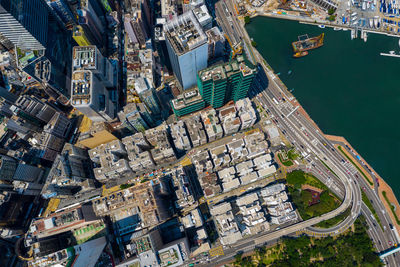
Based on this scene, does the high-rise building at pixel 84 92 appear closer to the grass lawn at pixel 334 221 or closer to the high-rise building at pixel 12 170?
the high-rise building at pixel 12 170

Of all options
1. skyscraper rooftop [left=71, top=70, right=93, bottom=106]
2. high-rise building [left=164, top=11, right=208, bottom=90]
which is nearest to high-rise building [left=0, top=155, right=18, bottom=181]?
skyscraper rooftop [left=71, top=70, right=93, bottom=106]

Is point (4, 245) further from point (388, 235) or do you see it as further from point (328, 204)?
point (388, 235)

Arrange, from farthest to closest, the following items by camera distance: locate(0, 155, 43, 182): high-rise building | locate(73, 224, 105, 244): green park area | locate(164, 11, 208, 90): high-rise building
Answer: locate(73, 224, 105, 244): green park area < locate(0, 155, 43, 182): high-rise building < locate(164, 11, 208, 90): high-rise building

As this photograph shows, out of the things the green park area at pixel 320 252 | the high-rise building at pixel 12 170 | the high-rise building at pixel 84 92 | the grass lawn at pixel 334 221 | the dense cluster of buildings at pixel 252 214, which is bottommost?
the green park area at pixel 320 252

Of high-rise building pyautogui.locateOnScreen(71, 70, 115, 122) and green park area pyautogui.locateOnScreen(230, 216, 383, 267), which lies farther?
high-rise building pyautogui.locateOnScreen(71, 70, 115, 122)

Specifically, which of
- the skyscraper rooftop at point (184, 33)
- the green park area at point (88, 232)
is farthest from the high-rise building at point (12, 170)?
the skyscraper rooftop at point (184, 33)

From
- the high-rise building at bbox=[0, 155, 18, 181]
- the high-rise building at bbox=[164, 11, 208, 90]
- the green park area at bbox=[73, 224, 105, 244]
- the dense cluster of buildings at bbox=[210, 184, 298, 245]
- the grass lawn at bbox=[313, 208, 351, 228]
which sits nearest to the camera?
the high-rise building at bbox=[164, 11, 208, 90]

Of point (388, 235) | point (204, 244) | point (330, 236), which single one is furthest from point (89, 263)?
point (388, 235)

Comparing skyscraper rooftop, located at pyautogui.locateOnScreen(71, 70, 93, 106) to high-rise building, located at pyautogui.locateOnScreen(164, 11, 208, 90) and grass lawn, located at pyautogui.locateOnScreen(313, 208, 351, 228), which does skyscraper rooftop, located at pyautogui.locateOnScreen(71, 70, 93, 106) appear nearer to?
high-rise building, located at pyautogui.locateOnScreen(164, 11, 208, 90)

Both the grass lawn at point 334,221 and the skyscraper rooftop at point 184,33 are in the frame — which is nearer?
the skyscraper rooftop at point 184,33
